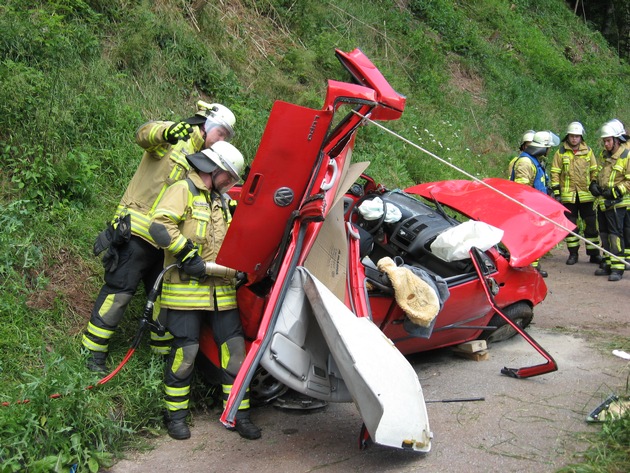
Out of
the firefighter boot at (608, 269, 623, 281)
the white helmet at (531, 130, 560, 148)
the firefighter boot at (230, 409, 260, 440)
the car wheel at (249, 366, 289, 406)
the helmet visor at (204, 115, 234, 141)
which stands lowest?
the firefighter boot at (608, 269, 623, 281)

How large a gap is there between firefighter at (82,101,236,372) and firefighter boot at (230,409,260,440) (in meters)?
0.74

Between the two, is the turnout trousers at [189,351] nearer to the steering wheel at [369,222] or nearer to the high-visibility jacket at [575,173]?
the steering wheel at [369,222]

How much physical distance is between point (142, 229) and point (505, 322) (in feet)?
10.1

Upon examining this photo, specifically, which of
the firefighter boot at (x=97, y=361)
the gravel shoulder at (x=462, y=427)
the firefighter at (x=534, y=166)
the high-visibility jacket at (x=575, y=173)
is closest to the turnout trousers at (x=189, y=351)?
the gravel shoulder at (x=462, y=427)

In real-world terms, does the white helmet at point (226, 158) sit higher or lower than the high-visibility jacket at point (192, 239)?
higher

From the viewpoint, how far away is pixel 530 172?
8.75 metres

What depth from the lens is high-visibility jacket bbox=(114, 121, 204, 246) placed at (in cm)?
478

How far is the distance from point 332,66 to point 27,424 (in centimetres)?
818

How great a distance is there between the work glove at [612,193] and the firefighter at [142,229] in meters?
5.74

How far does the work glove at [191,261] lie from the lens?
4250 mm

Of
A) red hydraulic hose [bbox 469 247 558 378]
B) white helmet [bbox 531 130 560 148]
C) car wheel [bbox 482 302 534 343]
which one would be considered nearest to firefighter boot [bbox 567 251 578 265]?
white helmet [bbox 531 130 560 148]

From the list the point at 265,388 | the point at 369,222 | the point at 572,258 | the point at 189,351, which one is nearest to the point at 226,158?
the point at 189,351

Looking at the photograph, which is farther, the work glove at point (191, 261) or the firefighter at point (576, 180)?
the firefighter at point (576, 180)

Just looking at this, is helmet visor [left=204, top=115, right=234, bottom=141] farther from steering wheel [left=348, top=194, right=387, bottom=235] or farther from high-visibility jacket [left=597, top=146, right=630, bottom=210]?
high-visibility jacket [left=597, top=146, right=630, bottom=210]
